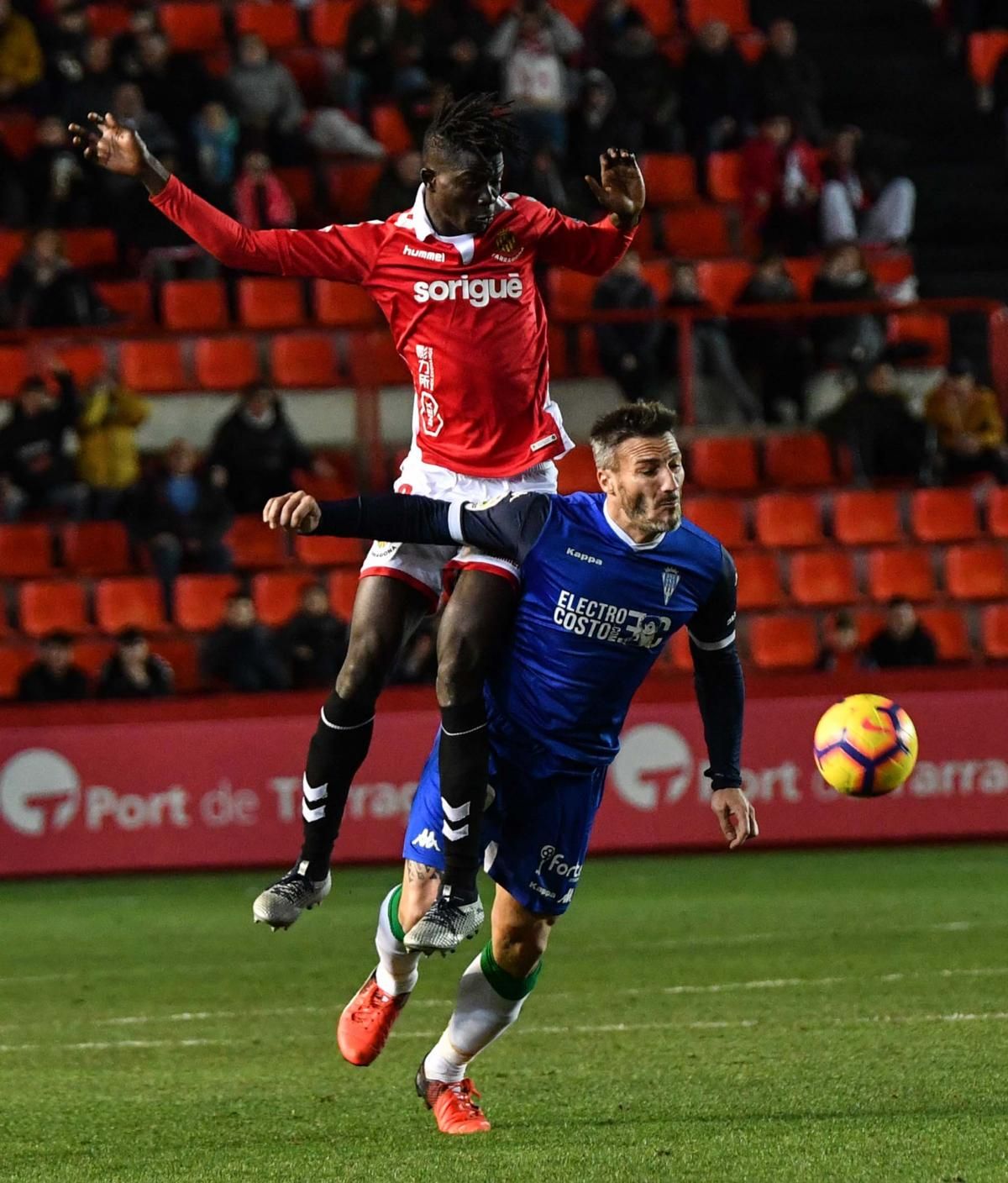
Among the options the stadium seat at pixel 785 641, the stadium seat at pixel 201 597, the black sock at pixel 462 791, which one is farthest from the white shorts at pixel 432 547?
the stadium seat at pixel 785 641

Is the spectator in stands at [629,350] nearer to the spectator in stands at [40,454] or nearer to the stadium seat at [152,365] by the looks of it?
the stadium seat at [152,365]

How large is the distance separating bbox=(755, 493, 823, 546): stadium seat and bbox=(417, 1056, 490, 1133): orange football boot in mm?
10490

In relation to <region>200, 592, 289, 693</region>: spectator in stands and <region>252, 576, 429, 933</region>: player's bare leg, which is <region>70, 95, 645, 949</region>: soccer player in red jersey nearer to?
<region>252, 576, 429, 933</region>: player's bare leg

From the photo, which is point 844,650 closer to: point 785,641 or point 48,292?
point 785,641

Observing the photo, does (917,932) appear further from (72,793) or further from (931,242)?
(931,242)

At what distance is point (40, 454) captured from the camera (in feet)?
55.4

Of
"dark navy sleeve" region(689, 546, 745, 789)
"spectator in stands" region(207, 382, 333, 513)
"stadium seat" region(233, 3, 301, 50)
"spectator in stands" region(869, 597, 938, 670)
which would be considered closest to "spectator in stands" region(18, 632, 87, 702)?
"spectator in stands" region(207, 382, 333, 513)

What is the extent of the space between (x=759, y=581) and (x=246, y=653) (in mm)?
4207

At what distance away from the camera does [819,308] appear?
17.0 metres

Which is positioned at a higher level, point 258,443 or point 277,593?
point 258,443

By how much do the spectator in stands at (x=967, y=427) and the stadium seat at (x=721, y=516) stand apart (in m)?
1.76

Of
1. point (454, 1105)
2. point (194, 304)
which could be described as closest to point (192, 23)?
point (194, 304)

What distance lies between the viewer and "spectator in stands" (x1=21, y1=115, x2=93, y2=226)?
18812mm

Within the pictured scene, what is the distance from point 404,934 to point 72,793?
7.93 m
